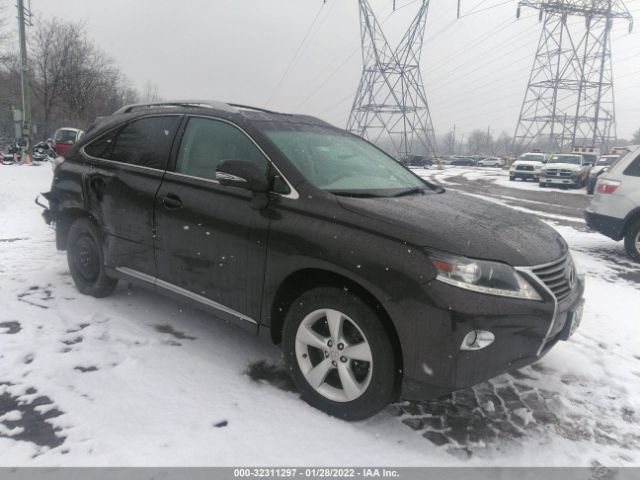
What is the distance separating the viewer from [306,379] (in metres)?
2.73

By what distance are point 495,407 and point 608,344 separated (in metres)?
1.58

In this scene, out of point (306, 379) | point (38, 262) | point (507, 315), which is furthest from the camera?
point (38, 262)

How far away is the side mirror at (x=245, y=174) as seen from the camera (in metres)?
2.83

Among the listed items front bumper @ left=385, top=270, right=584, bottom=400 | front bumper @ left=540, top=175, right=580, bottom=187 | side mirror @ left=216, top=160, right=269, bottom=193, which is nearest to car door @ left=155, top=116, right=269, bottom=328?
side mirror @ left=216, top=160, right=269, bottom=193

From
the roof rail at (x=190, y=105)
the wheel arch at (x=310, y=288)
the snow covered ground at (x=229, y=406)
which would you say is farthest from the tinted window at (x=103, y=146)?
the wheel arch at (x=310, y=288)

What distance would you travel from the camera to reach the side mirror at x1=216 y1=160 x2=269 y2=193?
9.28 ft

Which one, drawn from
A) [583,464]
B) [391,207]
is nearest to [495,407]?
[583,464]

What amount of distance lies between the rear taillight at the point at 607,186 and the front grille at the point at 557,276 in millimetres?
5181

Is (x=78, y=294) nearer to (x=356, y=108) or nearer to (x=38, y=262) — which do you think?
(x=38, y=262)

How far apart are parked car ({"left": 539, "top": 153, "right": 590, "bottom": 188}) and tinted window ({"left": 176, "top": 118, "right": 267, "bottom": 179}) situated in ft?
73.9

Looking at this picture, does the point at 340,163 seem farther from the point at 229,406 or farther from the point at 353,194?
the point at 229,406

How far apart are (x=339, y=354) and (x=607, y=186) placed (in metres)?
6.42

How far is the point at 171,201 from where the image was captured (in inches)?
133

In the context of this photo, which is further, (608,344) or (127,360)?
(608,344)
